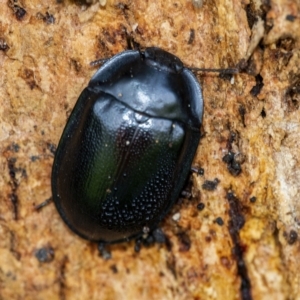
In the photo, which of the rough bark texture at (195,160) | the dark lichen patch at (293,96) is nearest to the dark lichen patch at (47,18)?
the rough bark texture at (195,160)

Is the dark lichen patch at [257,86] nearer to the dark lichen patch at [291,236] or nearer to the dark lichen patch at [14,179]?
the dark lichen patch at [291,236]

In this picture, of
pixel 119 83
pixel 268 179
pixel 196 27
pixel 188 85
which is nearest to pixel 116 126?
pixel 119 83

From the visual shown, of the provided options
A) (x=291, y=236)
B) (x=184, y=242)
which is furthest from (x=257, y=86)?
(x=184, y=242)

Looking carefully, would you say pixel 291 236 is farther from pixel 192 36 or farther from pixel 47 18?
pixel 47 18

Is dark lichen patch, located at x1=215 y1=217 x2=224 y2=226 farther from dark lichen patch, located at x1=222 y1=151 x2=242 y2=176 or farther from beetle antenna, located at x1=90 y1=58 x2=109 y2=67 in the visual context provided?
beetle antenna, located at x1=90 y1=58 x2=109 y2=67

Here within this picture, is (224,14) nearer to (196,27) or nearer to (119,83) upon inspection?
(196,27)

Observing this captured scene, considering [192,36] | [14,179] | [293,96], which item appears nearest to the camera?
[293,96]
